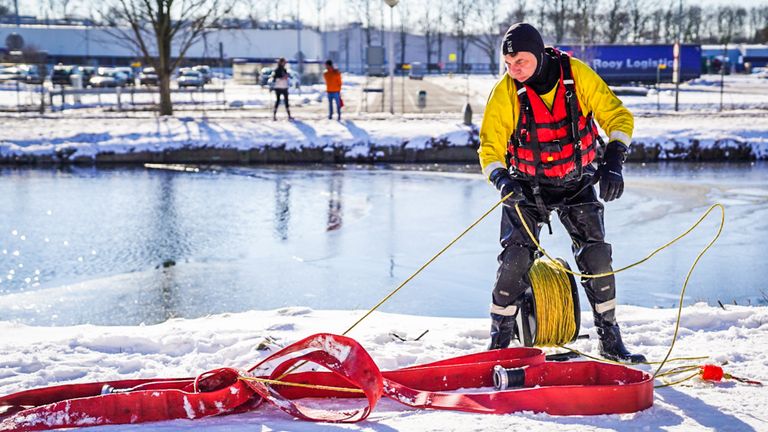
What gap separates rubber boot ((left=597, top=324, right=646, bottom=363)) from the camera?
4.71 metres

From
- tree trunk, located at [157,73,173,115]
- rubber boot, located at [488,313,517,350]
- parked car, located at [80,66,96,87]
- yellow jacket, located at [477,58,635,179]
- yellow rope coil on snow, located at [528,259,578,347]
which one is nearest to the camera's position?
yellow jacket, located at [477,58,635,179]

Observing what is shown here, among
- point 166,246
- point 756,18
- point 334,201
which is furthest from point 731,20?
point 166,246

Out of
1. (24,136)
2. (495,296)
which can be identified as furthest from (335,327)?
(24,136)

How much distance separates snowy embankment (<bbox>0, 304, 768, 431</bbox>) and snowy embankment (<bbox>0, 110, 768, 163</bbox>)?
1339 cm

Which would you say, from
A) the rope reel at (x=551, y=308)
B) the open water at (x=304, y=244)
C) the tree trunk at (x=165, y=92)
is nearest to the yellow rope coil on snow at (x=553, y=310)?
the rope reel at (x=551, y=308)

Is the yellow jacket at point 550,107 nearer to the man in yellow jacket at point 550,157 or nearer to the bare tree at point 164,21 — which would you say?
the man in yellow jacket at point 550,157

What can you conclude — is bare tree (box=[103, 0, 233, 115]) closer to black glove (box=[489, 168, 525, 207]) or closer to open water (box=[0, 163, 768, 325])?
open water (box=[0, 163, 768, 325])

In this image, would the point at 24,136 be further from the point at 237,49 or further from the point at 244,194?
the point at 237,49

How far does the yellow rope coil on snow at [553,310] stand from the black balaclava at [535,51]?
0.99 metres

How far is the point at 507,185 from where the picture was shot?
14.5 feet

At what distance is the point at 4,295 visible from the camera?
24.9 feet

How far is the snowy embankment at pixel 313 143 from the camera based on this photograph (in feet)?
62.3

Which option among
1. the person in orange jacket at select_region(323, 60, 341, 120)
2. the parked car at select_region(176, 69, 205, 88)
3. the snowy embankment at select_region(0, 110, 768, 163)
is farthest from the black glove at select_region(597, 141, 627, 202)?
the parked car at select_region(176, 69, 205, 88)

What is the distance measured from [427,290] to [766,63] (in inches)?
2856
